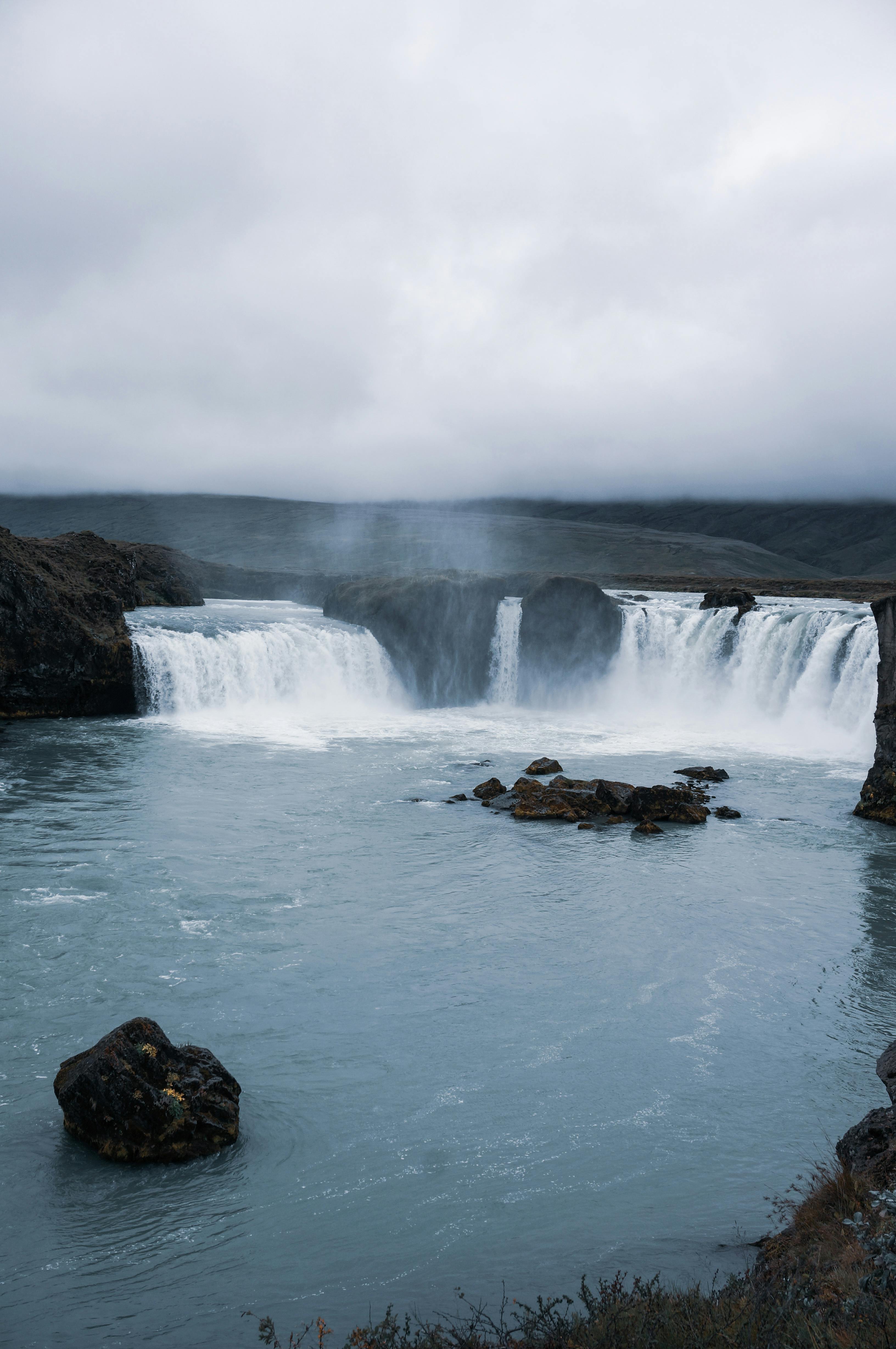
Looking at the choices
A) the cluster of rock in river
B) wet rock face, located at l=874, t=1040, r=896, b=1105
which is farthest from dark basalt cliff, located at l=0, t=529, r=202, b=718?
wet rock face, located at l=874, t=1040, r=896, b=1105

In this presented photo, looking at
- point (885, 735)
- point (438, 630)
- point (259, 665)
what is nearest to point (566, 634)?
point (438, 630)

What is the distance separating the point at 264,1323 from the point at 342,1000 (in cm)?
546

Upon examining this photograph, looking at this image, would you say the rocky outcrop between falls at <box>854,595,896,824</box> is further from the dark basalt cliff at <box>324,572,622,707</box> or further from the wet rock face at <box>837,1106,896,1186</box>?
the dark basalt cliff at <box>324,572,622,707</box>

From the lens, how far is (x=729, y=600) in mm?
42344

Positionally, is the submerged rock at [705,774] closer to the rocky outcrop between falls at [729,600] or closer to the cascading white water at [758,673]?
the cascading white water at [758,673]

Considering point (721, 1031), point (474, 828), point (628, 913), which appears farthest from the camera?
point (474, 828)

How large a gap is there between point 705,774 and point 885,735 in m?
5.01

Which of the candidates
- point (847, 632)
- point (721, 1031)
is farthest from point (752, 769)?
point (721, 1031)

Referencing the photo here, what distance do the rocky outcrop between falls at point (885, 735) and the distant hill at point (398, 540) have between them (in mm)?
91185

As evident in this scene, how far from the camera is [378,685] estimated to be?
39.5 m

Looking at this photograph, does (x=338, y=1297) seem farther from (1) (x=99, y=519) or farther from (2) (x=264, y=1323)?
(1) (x=99, y=519)

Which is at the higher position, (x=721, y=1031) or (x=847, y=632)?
(x=847, y=632)

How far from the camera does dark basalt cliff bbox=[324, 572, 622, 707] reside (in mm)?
40500

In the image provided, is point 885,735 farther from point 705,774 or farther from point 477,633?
point 477,633
